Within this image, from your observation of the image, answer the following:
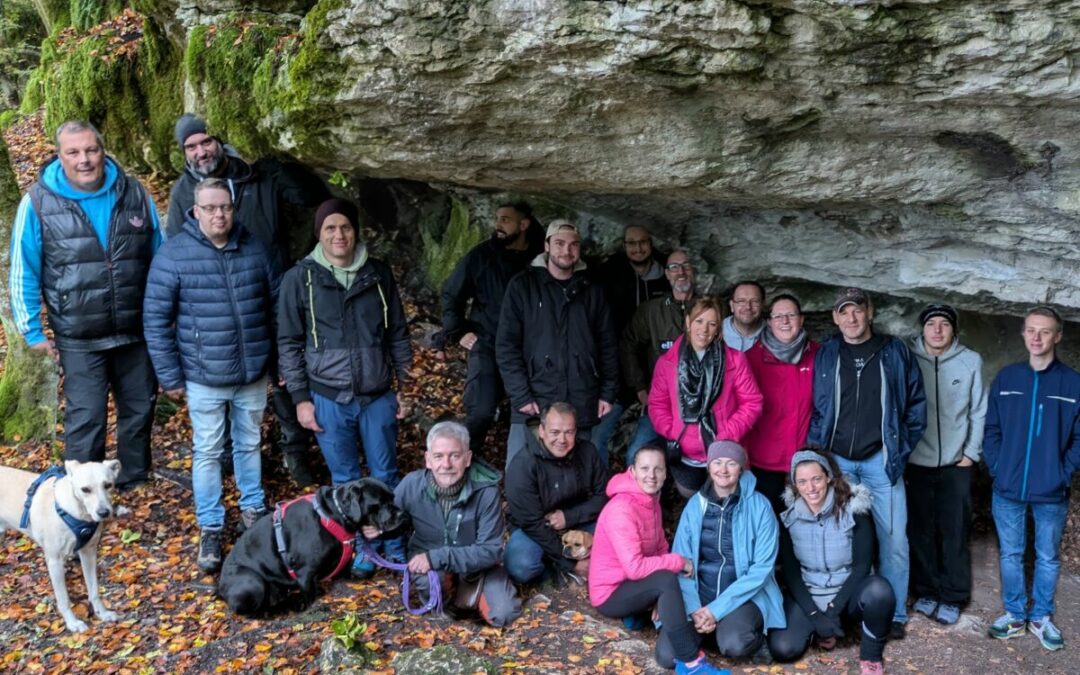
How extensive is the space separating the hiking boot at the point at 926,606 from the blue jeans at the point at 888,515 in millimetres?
339

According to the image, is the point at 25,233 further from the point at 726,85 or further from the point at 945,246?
the point at 945,246

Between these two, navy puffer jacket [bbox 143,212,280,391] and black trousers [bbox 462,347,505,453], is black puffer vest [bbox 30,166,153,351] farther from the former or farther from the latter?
black trousers [bbox 462,347,505,453]

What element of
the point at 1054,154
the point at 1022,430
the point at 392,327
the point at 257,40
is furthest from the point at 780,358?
the point at 257,40

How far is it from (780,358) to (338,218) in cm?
360

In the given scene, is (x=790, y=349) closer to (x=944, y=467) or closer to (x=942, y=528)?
(x=944, y=467)

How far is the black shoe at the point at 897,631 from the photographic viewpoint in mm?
6832

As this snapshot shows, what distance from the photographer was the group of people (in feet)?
21.1

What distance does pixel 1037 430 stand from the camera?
→ 6.63 meters

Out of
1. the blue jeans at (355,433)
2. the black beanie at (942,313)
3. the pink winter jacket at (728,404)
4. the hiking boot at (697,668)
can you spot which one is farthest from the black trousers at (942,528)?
the blue jeans at (355,433)

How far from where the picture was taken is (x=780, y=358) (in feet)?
23.7

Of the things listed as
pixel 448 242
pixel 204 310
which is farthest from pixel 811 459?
pixel 448 242

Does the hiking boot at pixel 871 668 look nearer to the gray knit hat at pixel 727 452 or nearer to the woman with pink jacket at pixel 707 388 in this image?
the gray knit hat at pixel 727 452

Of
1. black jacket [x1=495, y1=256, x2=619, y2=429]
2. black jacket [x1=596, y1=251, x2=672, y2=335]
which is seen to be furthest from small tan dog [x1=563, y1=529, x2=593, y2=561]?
black jacket [x1=596, y1=251, x2=672, y2=335]

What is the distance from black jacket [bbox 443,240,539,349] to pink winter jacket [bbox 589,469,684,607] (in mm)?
2068
